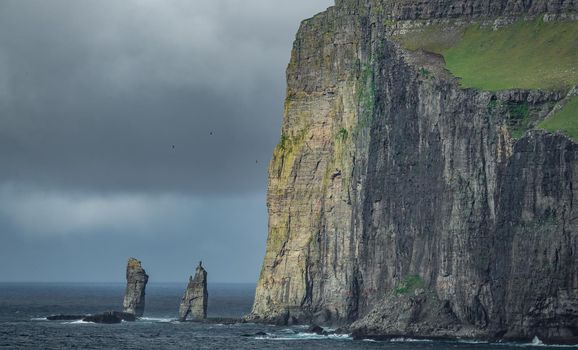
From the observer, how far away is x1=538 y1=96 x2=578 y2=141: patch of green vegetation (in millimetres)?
145125

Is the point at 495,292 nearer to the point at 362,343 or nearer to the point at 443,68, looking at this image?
the point at 362,343

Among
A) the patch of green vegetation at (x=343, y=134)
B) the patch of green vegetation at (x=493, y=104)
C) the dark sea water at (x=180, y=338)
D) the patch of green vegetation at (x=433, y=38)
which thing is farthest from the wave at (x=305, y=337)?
the patch of green vegetation at (x=433, y=38)

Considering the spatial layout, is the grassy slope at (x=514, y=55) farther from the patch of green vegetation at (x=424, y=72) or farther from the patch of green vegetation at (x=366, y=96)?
the patch of green vegetation at (x=366, y=96)

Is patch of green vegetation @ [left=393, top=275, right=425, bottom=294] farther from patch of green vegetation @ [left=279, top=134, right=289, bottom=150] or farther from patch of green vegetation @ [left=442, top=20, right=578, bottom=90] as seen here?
patch of green vegetation @ [left=279, top=134, right=289, bottom=150]

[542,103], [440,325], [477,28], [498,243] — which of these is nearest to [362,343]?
[440,325]

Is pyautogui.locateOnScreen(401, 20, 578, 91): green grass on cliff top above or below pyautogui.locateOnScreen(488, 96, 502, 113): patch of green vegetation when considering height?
above

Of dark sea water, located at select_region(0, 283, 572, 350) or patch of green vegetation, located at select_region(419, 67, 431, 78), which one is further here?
patch of green vegetation, located at select_region(419, 67, 431, 78)

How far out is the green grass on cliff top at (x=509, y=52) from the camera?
158 metres

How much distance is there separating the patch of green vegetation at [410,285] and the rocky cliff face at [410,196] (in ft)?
0.83

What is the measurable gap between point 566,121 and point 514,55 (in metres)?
22.3

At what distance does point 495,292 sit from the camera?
486ft

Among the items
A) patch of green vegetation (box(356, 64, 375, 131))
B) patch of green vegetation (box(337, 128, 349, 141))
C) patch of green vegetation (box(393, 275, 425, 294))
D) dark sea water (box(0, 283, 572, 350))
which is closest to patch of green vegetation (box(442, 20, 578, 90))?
patch of green vegetation (box(356, 64, 375, 131))

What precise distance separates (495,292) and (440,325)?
27.2 ft

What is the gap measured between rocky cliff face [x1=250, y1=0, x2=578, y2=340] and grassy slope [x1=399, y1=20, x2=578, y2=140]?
2.02 meters
